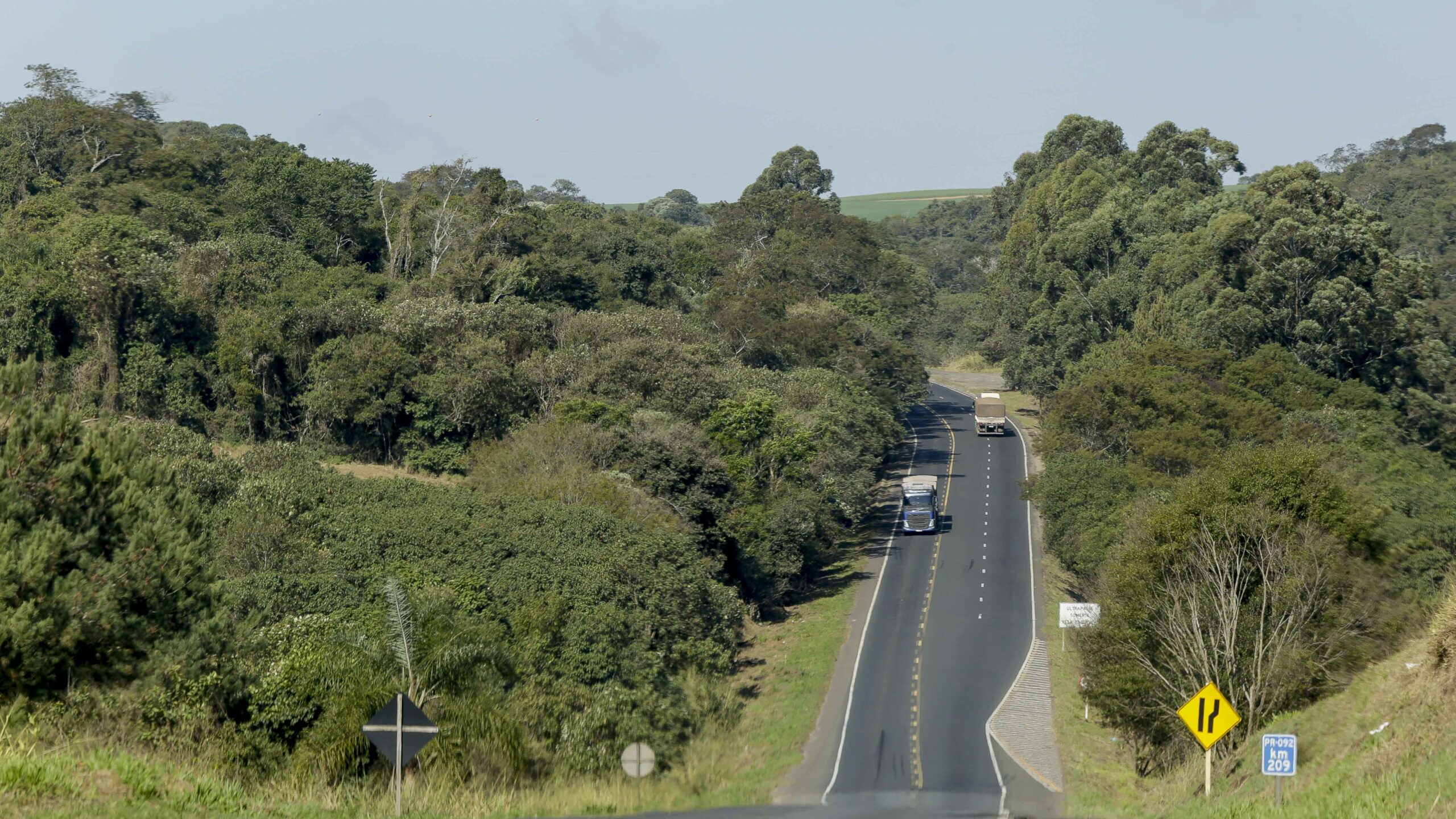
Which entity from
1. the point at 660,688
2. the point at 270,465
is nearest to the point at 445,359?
the point at 270,465

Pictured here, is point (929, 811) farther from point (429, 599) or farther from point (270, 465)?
point (270, 465)

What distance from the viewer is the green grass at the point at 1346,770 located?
52.3ft

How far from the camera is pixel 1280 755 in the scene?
1961cm

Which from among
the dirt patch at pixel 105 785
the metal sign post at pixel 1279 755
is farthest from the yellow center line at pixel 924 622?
the dirt patch at pixel 105 785

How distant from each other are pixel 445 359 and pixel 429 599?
153 feet

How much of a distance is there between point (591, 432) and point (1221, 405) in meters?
31.9

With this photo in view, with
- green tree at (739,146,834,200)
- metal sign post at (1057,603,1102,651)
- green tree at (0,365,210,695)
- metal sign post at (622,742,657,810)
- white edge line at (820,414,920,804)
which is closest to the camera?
green tree at (0,365,210,695)

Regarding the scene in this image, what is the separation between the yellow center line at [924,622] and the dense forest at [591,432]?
201 inches

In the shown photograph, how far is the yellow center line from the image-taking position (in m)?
38.2

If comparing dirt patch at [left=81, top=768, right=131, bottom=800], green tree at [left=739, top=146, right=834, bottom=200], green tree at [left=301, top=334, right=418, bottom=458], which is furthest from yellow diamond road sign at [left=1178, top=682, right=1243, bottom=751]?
green tree at [left=739, top=146, right=834, bottom=200]

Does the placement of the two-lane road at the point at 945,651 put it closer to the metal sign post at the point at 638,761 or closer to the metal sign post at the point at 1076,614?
the metal sign post at the point at 1076,614

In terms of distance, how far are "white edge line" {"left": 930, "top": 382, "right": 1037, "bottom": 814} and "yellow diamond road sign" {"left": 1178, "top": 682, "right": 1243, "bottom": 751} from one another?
22.0ft

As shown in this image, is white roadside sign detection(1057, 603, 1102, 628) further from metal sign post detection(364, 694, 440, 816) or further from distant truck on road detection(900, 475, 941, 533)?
metal sign post detection(364, 694, 440, 816)

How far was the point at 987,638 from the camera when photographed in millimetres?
53750
